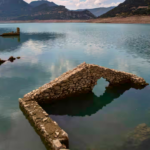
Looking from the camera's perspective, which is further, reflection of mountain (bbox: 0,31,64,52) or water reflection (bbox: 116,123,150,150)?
reflection of mountain (bbox: 0,31,64,52)

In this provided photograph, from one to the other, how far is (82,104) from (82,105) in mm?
163

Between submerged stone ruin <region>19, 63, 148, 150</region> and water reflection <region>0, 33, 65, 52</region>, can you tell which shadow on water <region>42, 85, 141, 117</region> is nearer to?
submerged stone ruin <region>19, 63, 148, 150</region>

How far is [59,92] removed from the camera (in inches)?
569

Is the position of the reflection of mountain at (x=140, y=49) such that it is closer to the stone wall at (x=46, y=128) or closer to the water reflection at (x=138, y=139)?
the water reflection at (x=138, y=139)

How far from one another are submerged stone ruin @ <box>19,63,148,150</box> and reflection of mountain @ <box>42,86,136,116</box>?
1.82ft

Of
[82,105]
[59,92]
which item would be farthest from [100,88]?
[59,92]

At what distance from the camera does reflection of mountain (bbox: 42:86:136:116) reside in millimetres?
13776

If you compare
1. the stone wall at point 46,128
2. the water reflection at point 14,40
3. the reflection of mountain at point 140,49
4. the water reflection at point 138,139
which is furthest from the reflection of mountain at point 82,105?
the water reflection at point 14,40

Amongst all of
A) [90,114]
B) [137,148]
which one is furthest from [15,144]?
[137,148]

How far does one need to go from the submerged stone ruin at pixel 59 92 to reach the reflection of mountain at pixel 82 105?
0.55 meters

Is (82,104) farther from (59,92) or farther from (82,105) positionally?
(59,92)

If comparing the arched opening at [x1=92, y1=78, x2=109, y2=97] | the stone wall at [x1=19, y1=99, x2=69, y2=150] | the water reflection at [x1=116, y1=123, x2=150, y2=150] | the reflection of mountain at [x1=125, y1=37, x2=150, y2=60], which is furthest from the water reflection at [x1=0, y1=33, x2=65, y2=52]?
the water reflection at [x1=116, y1=123, x2=150, y2=150]

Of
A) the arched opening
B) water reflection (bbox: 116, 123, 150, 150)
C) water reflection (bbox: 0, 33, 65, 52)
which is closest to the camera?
water reflection (bbox: 116, 123, 150, 150)

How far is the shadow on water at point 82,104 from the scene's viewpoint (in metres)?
13.8
